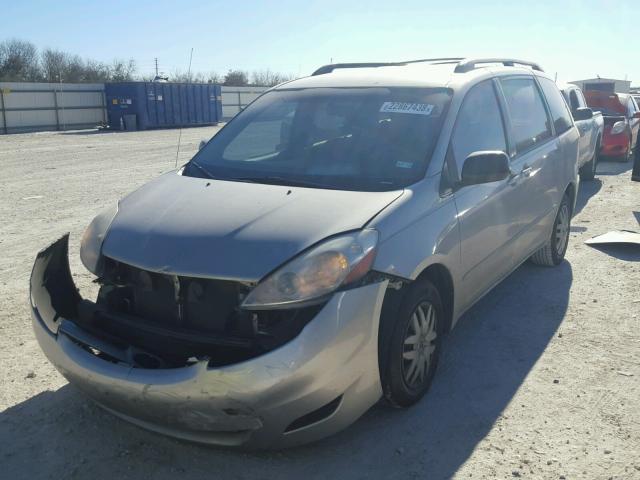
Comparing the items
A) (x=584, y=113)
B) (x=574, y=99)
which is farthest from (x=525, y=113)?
(x=574, y=99)

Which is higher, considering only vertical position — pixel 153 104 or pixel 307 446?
pixel 153 104

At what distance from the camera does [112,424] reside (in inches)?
136

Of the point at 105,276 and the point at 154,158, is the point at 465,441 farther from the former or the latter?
the point at 154,158

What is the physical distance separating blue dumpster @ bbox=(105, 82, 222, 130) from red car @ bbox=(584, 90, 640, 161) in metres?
20.2

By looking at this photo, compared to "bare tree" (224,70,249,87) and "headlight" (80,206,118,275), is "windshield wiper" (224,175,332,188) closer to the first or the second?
"headlight" (80,206,118,275)

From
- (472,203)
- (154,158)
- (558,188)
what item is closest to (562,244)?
(558,188)

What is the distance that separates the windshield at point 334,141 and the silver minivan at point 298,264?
0.01 metres

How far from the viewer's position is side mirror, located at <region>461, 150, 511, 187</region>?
3.89 m

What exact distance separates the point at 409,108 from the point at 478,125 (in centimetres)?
56

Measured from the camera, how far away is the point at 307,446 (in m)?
3.25

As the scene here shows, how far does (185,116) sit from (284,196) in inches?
1206

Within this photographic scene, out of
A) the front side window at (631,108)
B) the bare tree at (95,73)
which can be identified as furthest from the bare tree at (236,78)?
the front side window at (631,108)

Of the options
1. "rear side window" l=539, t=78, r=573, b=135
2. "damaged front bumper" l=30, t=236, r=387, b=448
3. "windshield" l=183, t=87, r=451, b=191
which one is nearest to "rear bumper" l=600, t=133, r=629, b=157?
"rear side window" l=539, t=78, r=573, b=135

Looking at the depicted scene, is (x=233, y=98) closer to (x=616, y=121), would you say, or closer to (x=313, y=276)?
(x=616, y=121)
